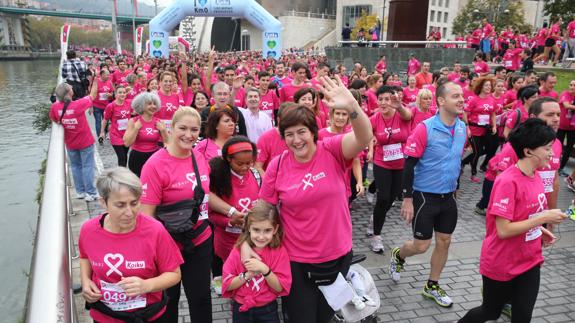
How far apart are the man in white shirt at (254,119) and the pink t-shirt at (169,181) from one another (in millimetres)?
2518

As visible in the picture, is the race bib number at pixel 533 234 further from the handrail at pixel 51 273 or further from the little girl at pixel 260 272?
the handrail at pixel 51 273

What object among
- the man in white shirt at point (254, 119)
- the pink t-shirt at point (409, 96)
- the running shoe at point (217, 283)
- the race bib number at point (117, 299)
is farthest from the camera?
the pink t-shirt at point (409, 96)

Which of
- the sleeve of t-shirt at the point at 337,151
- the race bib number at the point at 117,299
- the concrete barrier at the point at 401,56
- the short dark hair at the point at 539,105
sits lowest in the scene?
the race bib number at the point at 117,299

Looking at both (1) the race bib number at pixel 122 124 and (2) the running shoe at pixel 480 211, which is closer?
(2) the running shoe at pixel 480 211

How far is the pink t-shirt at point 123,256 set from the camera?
8.50 feet

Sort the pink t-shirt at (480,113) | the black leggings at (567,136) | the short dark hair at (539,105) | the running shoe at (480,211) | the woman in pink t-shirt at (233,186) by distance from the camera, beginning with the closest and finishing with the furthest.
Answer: the woman in pink t-shirt at (233,186) → the short dark hair at (539,105) → the running shoe at (480,211) → the pink t-shirt at (480,113) → the black leggings at (567,136)

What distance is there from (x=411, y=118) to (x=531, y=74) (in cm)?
569

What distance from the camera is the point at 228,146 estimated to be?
3717 millimetres

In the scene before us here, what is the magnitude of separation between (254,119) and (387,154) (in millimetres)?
1865

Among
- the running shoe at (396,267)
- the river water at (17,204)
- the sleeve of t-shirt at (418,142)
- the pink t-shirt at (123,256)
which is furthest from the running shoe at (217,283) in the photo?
the river water at (17,204)

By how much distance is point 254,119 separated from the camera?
236 inches

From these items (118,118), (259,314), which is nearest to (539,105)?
(259,314)

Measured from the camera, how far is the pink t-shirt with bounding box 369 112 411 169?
5.45 metres

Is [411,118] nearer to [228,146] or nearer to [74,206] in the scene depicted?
[228,146]
